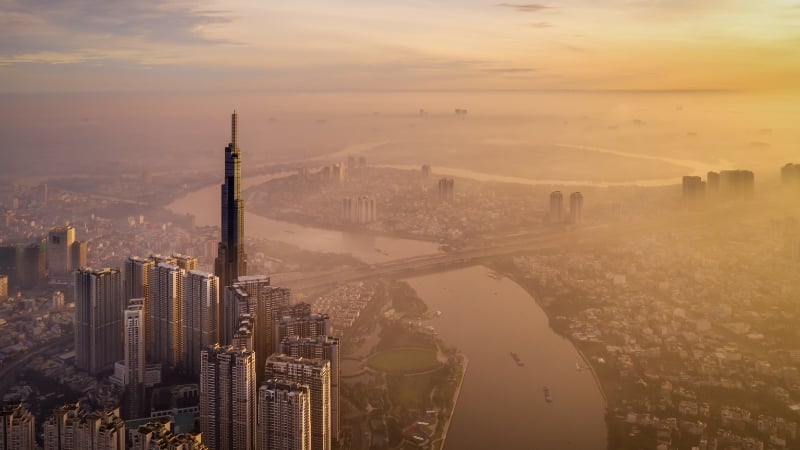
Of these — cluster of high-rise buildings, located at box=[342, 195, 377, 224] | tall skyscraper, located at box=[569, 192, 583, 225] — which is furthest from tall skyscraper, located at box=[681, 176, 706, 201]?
cluster of high-rise buildings, located at box=[342, 195, 377, 224]

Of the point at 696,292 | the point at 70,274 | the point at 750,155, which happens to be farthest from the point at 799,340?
the point at 70,274

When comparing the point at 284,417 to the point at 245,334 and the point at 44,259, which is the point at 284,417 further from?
the point at 44,259

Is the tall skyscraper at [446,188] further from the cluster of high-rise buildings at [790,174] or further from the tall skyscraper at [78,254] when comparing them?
the tall skyscraper at [78,254]

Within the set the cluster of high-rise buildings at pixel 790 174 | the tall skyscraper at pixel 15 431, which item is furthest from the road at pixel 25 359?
the cluster of high-rise buildings at pixel 790 174

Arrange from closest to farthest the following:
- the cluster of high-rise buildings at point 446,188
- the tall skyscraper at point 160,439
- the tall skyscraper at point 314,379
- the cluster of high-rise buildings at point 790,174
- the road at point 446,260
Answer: the tall skyscraper at point 160,439 < the tall skyscraper at point 314,379 < the road at point 446,260 < the cluster of high-rise buildings at point 790,174 < the cluster of high-rise buildings at point 446,188

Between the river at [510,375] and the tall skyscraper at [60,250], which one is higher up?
the tall skyscraper at [60,250]

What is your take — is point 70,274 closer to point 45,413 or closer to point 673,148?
point 45,413
